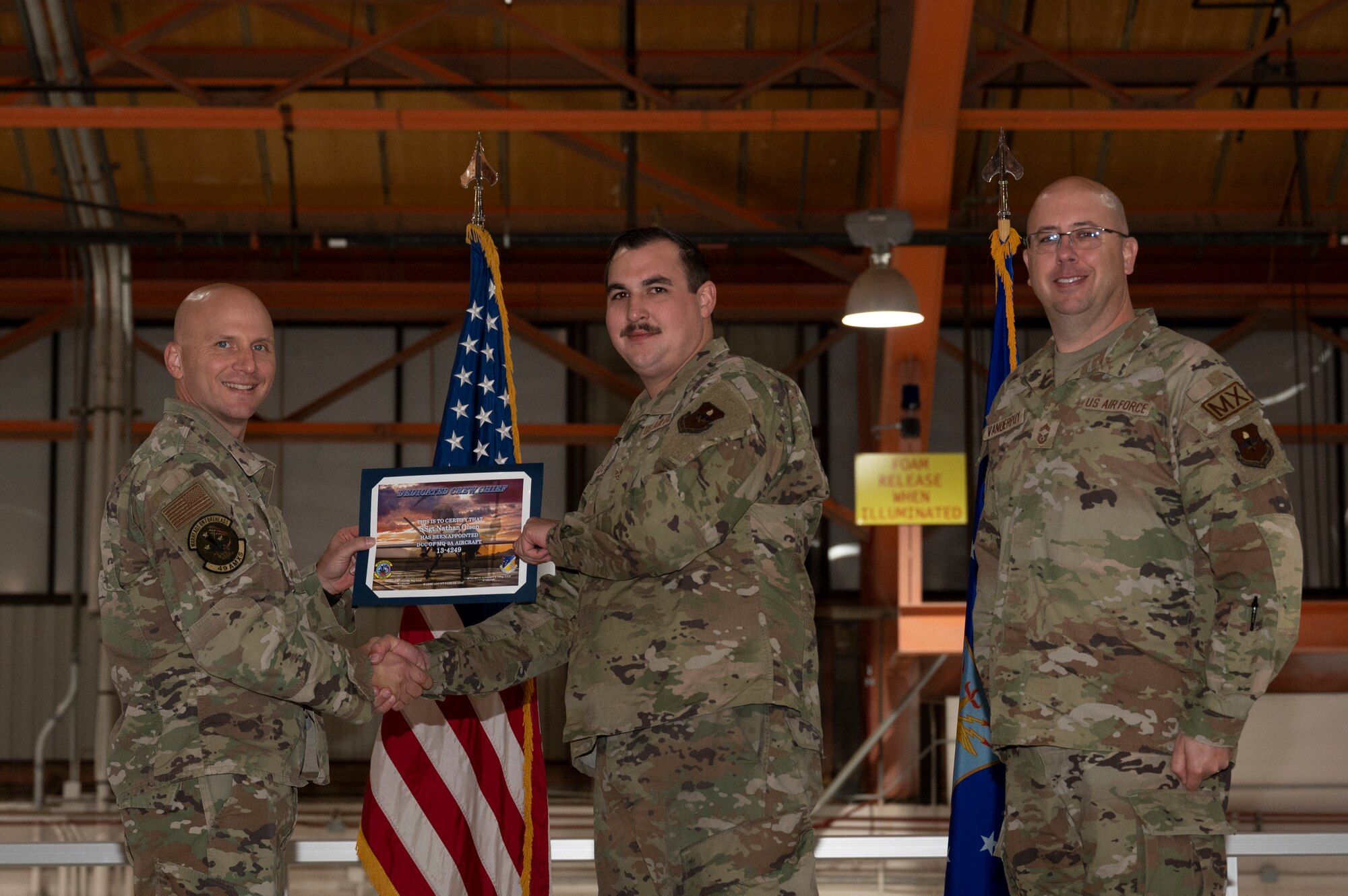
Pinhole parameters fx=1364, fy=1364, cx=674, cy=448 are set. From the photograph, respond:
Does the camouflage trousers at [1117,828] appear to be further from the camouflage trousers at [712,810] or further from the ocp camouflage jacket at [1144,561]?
the camouflage trousers at [712,810]

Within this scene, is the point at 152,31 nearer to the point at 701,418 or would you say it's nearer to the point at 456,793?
the point at 456,793

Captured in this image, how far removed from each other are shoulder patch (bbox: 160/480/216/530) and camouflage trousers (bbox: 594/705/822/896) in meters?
1.07

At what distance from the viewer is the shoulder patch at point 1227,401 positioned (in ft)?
8.86

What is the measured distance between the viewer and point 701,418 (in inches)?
112

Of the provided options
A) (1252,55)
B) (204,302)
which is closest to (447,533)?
(204,302)

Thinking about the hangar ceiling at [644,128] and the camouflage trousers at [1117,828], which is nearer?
the camouflage trousers at [1117,828]

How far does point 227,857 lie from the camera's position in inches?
116

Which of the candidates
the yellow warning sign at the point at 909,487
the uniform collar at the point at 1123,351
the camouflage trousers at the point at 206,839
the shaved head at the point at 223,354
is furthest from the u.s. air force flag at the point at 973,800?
the yellow warning sign at the point at 909,487

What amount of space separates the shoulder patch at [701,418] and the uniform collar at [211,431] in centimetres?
111

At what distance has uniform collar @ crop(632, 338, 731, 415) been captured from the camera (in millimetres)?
3008

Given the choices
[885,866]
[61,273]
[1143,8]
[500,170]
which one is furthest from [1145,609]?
[61,273]

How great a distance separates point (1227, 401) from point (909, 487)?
8484mm

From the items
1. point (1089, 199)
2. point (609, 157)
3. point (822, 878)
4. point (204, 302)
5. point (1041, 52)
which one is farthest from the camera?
point (609, 157)

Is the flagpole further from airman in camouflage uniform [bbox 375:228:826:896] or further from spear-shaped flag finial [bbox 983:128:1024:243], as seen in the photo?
airman in camouflage uniform [bbox 375:228:826:896]
